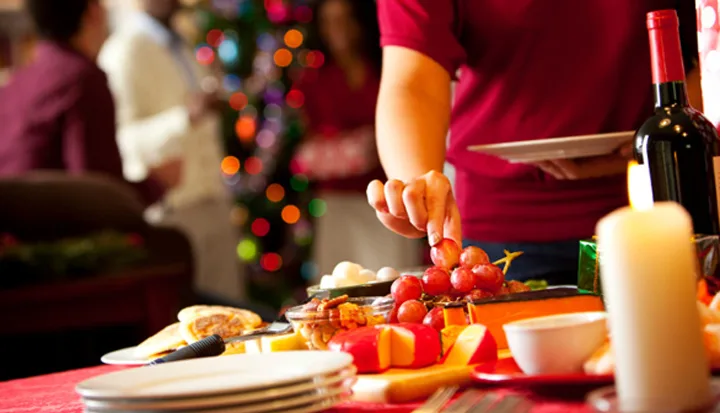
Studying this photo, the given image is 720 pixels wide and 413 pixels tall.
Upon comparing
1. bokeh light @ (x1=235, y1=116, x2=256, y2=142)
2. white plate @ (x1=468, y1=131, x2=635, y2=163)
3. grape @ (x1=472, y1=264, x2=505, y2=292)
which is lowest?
grape @ (x1=472, y1=264, x2=505, y2=292)

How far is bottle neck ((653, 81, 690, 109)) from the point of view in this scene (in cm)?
115

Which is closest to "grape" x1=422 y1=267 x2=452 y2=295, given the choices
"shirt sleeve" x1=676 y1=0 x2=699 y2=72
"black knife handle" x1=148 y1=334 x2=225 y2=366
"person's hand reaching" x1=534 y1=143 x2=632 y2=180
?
"black knife handle" x1=148 y1=334 x2=225 y2=366

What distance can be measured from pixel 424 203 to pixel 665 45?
334 mm

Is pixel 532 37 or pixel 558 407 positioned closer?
pixel 558 407

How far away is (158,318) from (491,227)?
224 centimetres

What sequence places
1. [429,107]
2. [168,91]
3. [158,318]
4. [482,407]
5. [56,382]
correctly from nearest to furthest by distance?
1. [482,407]
2. [56,382]
3. [429,107]
4. [158,318]
5. [168,91]

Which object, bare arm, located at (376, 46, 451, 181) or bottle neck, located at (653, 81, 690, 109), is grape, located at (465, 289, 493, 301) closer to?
bottle neck, located at (653, 81, 690, 109)

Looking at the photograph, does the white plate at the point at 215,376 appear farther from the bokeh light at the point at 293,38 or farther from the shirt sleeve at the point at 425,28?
the bokeh light at the point at 293,38

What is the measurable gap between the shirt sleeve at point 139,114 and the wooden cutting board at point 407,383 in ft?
13.2

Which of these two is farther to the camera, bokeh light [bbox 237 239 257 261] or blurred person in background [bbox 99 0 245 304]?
bokeh light [bbox 237 239 257 261]

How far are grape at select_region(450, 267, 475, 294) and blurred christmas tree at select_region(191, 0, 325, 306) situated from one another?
19.0ft

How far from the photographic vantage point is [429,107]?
1.72m

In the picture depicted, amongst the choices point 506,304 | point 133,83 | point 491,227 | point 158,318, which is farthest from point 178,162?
point 506,304

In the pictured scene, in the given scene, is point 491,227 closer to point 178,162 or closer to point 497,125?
point 497,125
